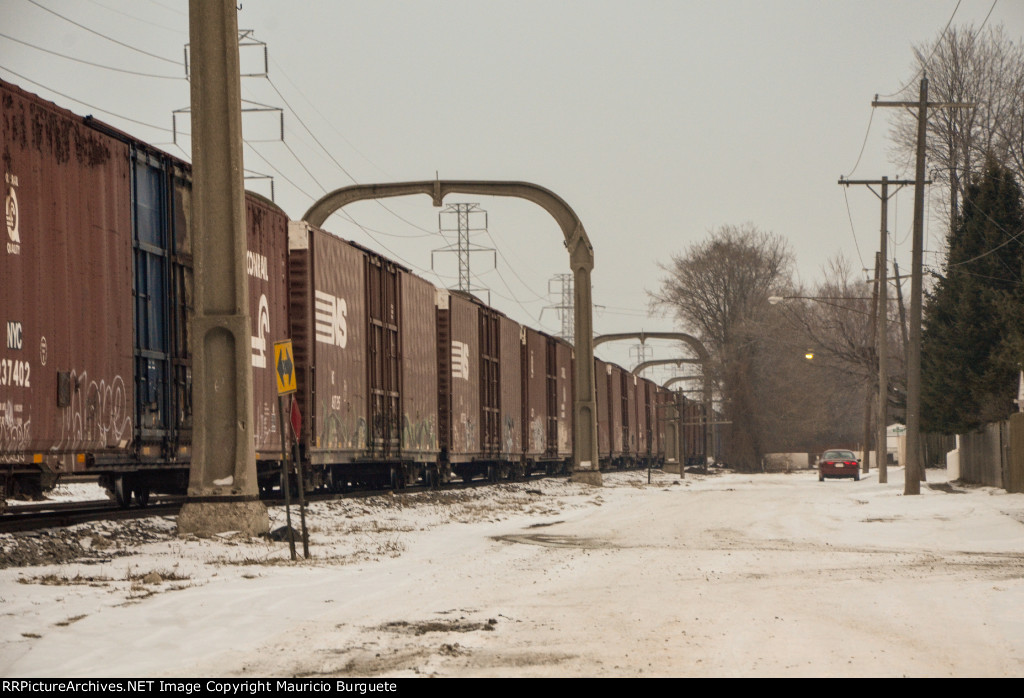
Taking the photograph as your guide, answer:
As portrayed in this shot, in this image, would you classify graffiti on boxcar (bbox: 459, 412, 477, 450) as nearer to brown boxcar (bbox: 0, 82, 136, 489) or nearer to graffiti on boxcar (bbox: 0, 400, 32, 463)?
brown boxcar (bbox: 0, 82, 136, 489)

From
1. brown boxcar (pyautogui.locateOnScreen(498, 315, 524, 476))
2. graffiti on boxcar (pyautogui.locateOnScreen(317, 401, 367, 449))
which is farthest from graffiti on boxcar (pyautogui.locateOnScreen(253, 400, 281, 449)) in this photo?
brown boxcar (pyautogui.locateOnScreen(498, 315, 524, 476))

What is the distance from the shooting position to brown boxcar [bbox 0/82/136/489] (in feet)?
36.3

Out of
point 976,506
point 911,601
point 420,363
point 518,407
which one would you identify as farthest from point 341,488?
point 911,601

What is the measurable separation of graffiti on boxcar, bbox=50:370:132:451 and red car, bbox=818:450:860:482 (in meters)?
36.2

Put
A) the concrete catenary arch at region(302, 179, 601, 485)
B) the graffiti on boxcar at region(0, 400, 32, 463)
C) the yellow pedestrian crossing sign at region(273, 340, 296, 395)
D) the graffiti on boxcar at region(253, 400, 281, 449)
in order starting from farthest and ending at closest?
the concrete catenary arch at region(302, 179, 601, 485)
the graffiti on boxcar at region(253, 400, 281, 449)
the yellow pedestrian crossing sign at region(273, 340, 296, 395)
the graffiti on boxcar at region(0, 400, 32, 463)

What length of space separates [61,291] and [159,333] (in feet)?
7.25

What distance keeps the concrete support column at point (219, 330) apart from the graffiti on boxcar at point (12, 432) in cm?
295

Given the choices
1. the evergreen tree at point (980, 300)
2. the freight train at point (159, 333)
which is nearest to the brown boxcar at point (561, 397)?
the freight train at point (159, 333)

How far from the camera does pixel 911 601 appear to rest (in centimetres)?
906

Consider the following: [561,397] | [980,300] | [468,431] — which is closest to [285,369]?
[468,431]

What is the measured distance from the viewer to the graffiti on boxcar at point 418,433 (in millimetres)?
23297

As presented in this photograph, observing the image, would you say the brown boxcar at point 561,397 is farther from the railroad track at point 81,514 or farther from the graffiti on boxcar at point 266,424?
the graffiti on boxcar at point 266,424

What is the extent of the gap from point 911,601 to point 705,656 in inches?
120

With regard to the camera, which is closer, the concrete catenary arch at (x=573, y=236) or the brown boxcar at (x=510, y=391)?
the brown boxcar at (x=510, y=391)
